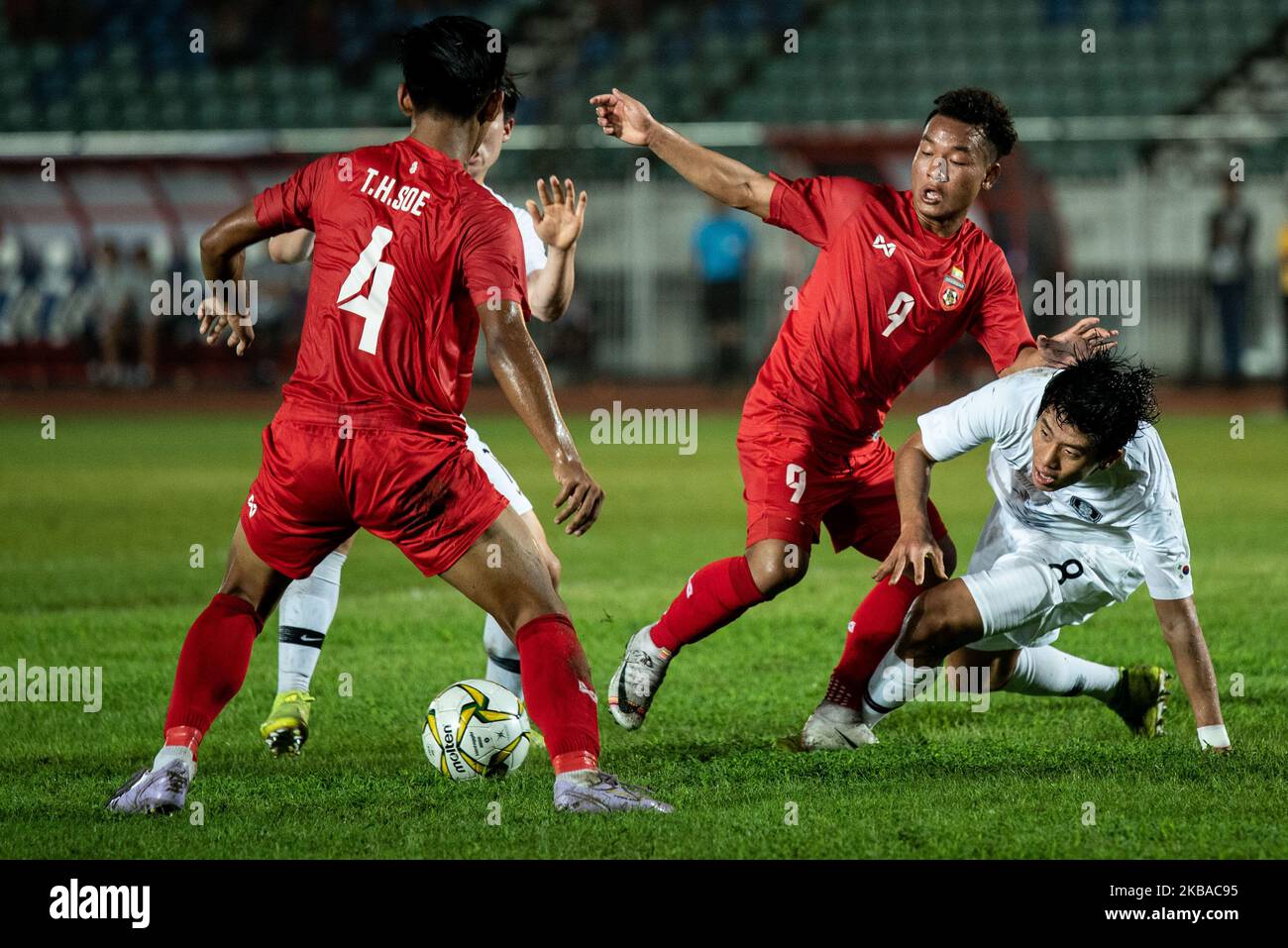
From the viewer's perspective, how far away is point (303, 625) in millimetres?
5590

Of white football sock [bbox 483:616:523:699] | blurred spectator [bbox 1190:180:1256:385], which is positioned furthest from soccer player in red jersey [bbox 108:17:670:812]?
blurred spectator [bbox 1190:180:1256:385]

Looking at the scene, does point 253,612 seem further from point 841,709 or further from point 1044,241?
point 1044,241

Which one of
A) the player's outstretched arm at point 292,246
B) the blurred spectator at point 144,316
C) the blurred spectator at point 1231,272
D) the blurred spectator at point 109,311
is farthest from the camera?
the blurred spectator at point 144,316

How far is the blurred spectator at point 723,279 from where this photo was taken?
2084cm

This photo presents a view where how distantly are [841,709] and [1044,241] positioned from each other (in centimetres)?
1690

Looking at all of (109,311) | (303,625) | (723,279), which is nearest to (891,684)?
(303,625)

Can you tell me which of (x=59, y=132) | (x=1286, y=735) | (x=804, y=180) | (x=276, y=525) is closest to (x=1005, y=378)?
(x=804, y=180)

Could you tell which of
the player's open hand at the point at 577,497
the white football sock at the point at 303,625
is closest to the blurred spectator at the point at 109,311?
the white football sock at the point at 303,625

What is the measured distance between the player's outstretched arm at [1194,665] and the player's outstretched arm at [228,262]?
287 centimetres

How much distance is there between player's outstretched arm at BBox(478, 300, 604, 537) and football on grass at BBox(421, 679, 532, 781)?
0.86 m

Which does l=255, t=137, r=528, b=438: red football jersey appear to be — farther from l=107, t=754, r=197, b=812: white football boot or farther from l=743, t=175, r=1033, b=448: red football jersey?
l=743, t=175, r=1033, b=448: red football jersey

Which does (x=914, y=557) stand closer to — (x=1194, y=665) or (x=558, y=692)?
(x=1194, y=665)

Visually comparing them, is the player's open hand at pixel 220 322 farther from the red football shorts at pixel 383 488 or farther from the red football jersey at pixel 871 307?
the red football jersey at pixel 871 307

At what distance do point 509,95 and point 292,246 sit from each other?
0.82m
